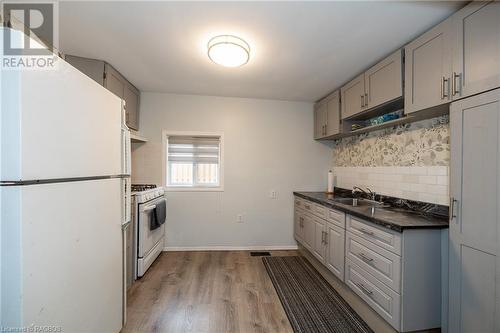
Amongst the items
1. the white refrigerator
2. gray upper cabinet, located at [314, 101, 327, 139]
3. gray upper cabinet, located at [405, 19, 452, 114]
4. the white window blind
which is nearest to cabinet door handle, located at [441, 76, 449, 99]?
gray upper cabinet, located at [405, 19, 452, 114]

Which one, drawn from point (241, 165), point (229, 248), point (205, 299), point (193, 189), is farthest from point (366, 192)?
point (193, 189)

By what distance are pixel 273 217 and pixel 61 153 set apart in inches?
118

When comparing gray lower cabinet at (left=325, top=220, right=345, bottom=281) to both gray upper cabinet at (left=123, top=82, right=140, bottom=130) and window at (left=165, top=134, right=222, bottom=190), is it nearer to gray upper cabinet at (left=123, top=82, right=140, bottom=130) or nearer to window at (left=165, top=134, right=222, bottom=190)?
window at (left=165, top=134, right=222, bottom=190)

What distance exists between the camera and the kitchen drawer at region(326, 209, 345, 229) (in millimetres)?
2230

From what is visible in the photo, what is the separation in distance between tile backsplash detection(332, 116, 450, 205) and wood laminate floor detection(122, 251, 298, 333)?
1.72 metres

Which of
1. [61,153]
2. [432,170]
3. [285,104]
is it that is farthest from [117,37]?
[432,170]

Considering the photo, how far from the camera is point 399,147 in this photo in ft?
7.71

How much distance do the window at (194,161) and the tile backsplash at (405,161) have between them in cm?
206

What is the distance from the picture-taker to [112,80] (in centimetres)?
247

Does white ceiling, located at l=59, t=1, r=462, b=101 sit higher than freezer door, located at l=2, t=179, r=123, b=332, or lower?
higher

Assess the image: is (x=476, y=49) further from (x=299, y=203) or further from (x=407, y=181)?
(x=299, y=203)

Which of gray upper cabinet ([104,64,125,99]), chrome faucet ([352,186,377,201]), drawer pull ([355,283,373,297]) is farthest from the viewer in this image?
chrome faucet ([352,186,377,201])

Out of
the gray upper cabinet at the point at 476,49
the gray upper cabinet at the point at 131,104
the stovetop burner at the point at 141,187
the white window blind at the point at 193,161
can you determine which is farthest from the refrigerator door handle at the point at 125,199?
the gray upper cabinet at the point at 476,49

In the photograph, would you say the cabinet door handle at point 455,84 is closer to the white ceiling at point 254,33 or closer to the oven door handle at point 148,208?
the white ceiling at point 254,33
